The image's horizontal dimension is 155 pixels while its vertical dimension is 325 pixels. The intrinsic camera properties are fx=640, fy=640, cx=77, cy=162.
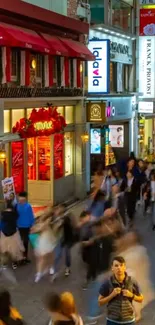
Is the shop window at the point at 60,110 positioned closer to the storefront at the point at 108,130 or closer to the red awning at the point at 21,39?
the storefront at the point at 108,130

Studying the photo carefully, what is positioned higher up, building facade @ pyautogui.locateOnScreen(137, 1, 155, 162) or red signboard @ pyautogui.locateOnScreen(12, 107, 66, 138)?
building facade @ pyautogui.locateOnScreen(137, 1, 155, 162)

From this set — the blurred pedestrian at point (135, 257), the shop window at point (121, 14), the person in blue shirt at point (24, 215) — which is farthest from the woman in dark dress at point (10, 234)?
the shop window at point (121, 14)

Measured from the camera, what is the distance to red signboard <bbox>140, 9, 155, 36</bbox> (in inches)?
1126

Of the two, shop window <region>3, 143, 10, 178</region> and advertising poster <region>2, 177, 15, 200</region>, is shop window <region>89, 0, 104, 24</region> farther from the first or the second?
advertising poster <region>2, 177, 15, 200</region>

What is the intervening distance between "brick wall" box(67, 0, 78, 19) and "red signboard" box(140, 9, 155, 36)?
6426mm

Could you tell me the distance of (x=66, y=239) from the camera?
12742 mm

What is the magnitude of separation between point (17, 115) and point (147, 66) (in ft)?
41.5

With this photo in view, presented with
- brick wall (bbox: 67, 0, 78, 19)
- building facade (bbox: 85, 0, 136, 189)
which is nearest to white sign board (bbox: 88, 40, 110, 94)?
building facade (bbox: 85, 0, 136, 189)

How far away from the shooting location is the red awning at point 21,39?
16.1 m

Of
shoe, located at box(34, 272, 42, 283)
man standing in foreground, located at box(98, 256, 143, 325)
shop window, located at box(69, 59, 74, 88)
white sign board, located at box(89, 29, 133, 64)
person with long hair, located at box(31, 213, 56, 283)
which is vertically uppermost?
white sign board, located at box(89, 29, 133, 64)

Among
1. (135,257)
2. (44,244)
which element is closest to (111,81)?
(44,244)

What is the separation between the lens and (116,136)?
29750 millimetres

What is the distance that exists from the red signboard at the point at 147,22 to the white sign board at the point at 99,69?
562 cm

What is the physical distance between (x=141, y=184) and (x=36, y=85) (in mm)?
4353
